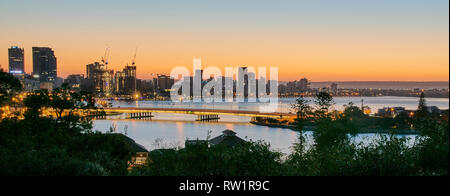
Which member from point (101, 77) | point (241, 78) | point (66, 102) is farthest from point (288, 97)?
point (66, 102)

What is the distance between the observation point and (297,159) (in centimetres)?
572

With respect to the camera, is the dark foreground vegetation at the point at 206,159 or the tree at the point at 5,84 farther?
the tree at the point at 5,84

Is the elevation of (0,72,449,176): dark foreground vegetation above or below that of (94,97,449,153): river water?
above

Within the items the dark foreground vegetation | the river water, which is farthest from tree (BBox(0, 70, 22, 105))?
the river water

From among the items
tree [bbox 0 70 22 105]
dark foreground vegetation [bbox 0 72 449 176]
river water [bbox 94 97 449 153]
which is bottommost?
river water [bbox 94 97 449 153]

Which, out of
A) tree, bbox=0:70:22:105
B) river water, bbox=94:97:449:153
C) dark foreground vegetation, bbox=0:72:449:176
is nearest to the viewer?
dark foreground vegetation, bbox=0:72:449:176

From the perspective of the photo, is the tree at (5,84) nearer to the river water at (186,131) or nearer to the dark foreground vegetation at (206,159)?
the dark foreground vegetation at (206,159)

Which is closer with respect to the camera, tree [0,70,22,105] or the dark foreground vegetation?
the dark foreground vegetation

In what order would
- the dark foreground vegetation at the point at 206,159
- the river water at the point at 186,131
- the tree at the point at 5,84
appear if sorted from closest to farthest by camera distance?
1. the dark foreground vegetation at the point at 206,159
2. the tree at the point at 5,84
3. the river water at the point at 186,131

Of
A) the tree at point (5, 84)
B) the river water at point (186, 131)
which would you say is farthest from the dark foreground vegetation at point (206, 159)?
the river water at point (186, 131)

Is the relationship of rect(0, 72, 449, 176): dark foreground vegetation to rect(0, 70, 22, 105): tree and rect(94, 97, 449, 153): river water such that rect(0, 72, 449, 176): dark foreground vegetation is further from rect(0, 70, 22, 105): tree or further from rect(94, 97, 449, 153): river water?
rect(94, 97, 449, 153): river water

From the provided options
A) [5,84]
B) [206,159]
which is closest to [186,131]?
[5,84]

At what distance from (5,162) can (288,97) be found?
69.6 meters
